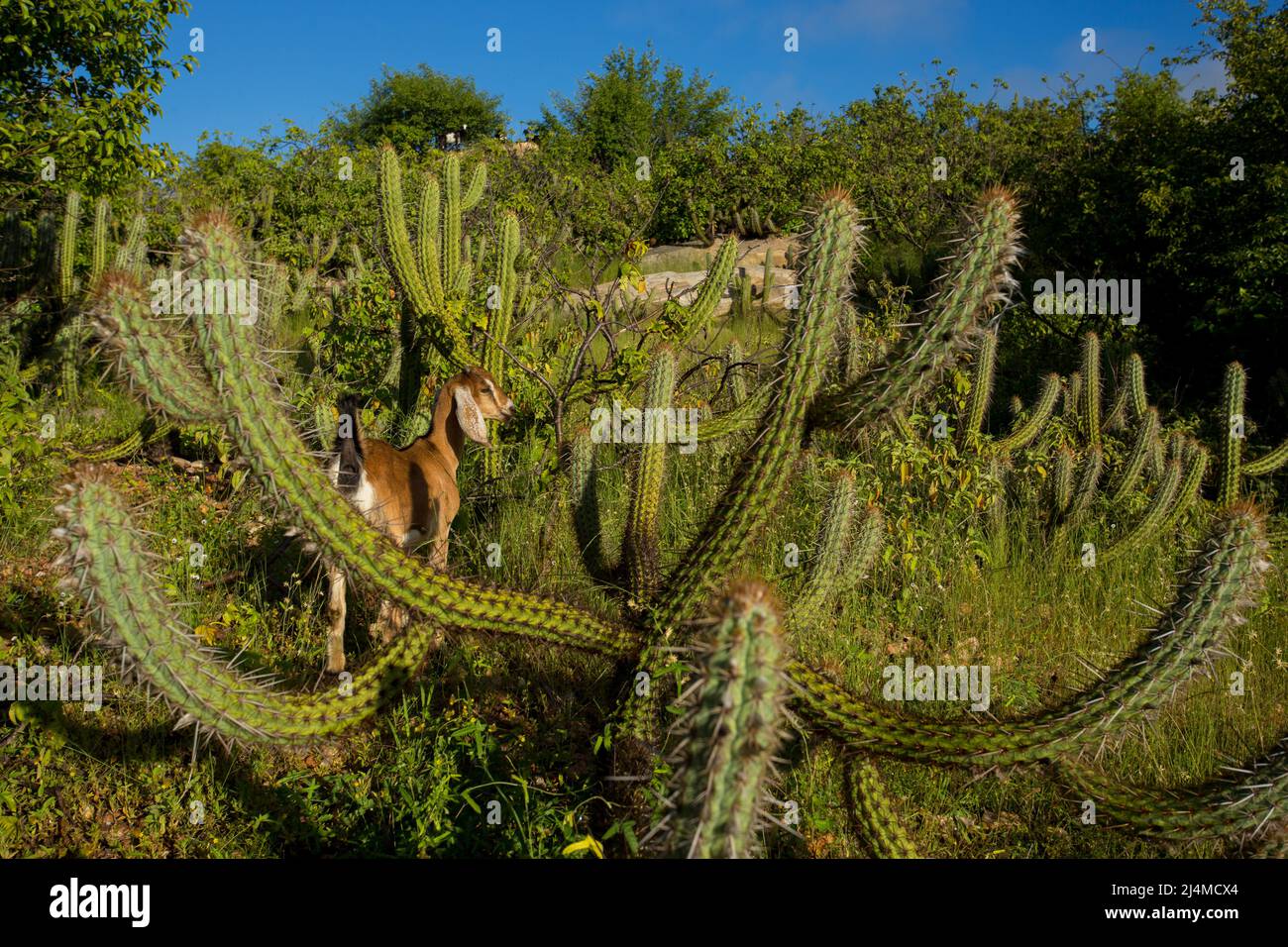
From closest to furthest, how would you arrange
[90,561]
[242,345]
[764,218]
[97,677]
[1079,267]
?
1. [90,561]
2. [242,345]
3. [97,677]
4. [1079,267]
5. [764,218]

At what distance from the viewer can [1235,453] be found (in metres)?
7.37

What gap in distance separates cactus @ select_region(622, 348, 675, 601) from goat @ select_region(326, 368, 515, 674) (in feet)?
3.05

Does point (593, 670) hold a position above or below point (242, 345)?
below

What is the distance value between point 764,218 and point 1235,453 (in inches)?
557

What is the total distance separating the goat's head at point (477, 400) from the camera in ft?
17.4

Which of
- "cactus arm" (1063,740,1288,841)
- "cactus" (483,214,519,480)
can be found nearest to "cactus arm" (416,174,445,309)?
"cactus" (483,214,519,480)

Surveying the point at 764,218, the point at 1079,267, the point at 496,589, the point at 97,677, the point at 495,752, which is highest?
the point at 764,218

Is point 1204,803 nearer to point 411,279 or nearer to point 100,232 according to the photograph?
point 411,279

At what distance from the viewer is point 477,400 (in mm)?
5344

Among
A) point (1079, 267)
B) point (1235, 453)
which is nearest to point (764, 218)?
point (1079, 267)

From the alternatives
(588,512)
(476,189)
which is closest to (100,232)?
(476,189)

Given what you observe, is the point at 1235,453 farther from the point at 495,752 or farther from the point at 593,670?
the point at 495,752
